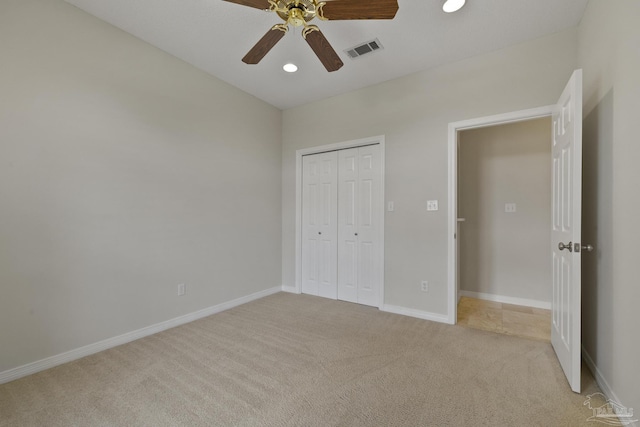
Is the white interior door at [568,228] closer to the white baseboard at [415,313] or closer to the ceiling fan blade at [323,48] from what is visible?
the white baseboard at [415,313]

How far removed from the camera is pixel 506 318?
10.1 feet

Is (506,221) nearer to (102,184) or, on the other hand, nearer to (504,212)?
(504,212)

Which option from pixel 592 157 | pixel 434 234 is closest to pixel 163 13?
pixel 434 234

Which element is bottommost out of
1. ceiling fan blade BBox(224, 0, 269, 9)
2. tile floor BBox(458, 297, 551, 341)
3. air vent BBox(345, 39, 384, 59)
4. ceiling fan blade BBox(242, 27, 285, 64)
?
tile floor BBox(458, 297, 551, 341)

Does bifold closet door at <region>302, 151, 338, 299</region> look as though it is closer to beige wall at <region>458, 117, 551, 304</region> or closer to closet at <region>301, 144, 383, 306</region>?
closet at <region>301, 144, 383, 306</region>

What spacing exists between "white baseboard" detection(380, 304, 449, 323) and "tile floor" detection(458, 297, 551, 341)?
0.63ft

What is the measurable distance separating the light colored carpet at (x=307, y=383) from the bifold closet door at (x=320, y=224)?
1.17 metres

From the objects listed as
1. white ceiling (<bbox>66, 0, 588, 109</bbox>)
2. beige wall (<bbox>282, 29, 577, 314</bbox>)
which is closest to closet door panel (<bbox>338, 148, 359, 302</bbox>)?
beige wall (<bbox>282, 29, 577, 314</bbox>)

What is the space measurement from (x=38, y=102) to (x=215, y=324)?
2.38 metres

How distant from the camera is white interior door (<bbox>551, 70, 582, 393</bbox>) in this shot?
173 cm

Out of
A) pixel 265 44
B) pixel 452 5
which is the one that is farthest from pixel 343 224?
pixel 452 5

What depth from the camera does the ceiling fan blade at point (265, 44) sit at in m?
1.78

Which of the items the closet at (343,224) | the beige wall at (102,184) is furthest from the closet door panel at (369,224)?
the beige wall at (102,184)

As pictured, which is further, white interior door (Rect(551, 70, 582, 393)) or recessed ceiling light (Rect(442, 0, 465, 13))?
recessed ceiling light (Rect(442, 0, 465, 13))
